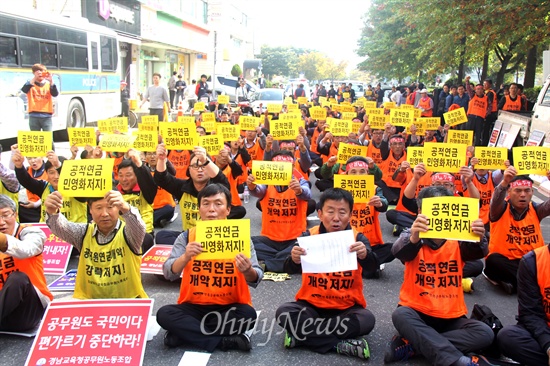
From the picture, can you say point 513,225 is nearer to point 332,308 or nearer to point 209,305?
point 332,308

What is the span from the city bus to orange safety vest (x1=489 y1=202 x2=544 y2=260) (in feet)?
33.8

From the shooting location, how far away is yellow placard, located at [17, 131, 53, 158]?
6098 millimetres

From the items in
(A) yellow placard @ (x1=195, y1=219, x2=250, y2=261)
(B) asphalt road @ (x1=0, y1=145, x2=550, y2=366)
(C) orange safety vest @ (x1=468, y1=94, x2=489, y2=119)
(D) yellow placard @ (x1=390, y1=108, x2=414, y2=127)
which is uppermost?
(C) orange safety vest @ (x1=468, y1=94, x2=489, y2=119)

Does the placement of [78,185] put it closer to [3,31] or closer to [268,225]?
[268,225]

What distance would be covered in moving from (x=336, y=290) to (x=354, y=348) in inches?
16.8

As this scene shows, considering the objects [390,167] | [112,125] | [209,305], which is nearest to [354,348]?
[209,305]

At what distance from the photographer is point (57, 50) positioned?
13.9 m

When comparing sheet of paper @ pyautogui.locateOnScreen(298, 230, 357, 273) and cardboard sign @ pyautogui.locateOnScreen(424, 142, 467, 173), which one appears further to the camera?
cardboard sign @ pyautogui.locateOnScreen(424, 142, 467, 173)

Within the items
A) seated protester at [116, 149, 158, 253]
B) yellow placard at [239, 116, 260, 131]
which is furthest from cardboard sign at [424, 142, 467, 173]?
yellow placard at [239, 116, 260, 131]

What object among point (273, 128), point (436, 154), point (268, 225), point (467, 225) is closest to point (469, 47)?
point (273, 128)

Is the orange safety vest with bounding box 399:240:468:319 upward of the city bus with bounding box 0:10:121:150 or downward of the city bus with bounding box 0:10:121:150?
downward

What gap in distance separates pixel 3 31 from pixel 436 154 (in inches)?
389

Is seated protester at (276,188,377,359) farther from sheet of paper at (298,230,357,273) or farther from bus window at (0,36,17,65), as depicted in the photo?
bus window at (0,36,17,65)

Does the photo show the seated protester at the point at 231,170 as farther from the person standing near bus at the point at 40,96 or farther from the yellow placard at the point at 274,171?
the person standing near bus at the point at 40,96
